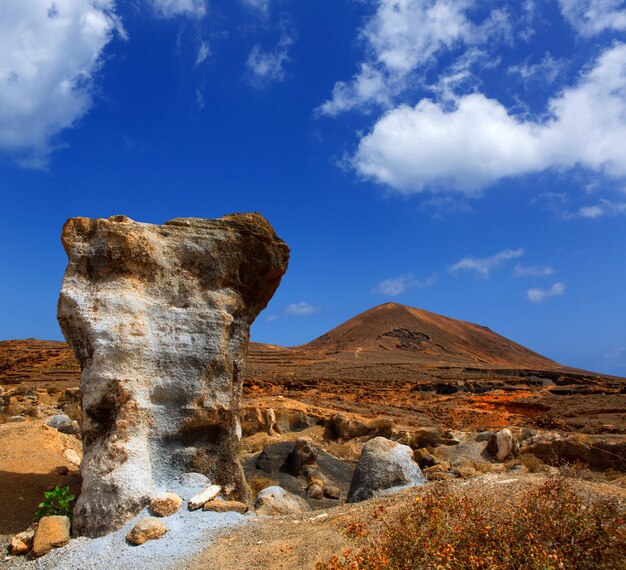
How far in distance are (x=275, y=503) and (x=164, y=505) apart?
5.77ft

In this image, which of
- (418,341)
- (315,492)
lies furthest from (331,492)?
(418,341)

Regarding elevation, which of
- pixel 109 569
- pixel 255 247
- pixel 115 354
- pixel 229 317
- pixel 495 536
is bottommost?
pixel 109 569

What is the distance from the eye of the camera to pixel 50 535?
5367 mm

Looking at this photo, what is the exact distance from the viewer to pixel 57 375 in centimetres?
2747

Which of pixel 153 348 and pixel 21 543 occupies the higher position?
pixel 153 348

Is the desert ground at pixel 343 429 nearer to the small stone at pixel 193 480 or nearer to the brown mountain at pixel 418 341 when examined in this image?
the small stone at pixel 193 480

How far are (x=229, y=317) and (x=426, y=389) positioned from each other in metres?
26.0

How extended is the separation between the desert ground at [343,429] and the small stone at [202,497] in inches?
20.4

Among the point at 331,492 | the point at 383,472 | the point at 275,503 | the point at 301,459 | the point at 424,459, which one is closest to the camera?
the point at 275,503

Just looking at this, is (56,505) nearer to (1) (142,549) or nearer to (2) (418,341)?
(1) (142,549)

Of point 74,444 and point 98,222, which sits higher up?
point 98,222

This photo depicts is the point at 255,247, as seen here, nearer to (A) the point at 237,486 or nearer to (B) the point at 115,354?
(B) the point at 115,354

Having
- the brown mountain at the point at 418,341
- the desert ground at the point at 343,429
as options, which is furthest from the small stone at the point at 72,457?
the brown mountain at the point at 418,341

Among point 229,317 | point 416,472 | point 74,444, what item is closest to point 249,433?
point 74,444
